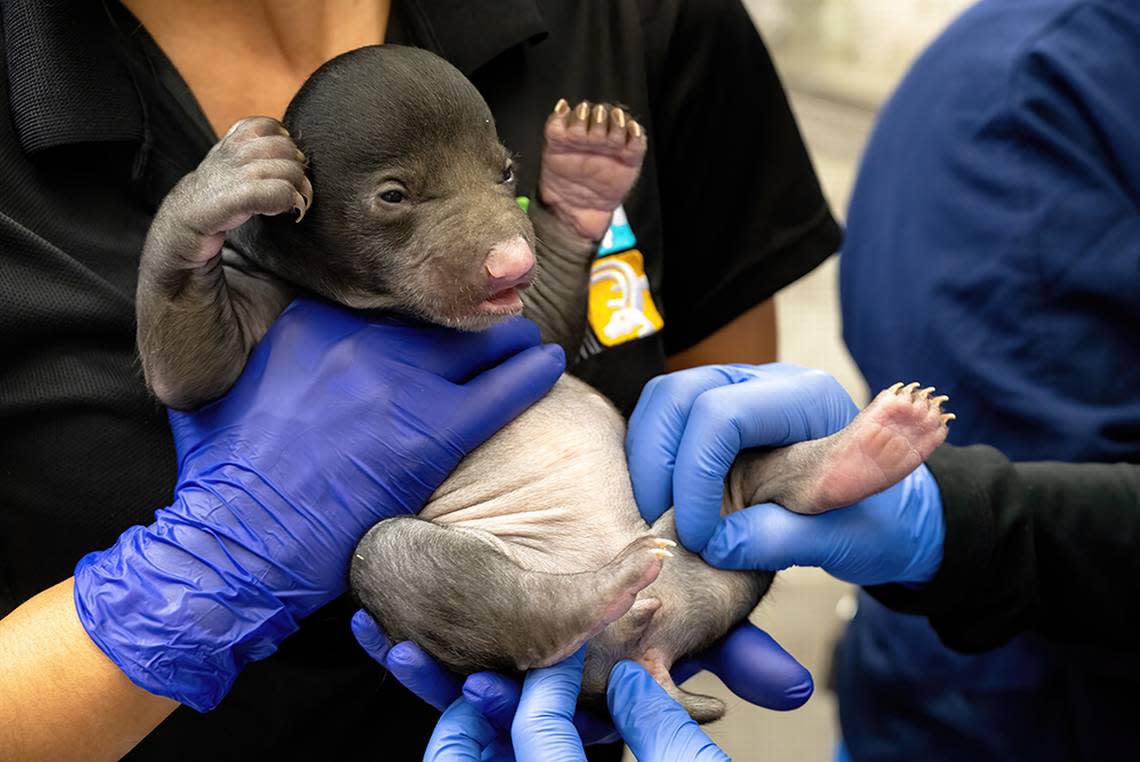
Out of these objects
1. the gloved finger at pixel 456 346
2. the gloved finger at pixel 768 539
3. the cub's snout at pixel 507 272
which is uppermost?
the cub's snout at pixel 507 272

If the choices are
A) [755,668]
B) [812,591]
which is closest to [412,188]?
[755,668]

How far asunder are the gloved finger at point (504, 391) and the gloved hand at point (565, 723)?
1.22ft

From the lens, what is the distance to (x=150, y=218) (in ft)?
5.76

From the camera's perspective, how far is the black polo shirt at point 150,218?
163 cm

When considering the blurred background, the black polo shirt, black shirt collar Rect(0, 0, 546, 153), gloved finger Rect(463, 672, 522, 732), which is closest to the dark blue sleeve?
the black polo shirt

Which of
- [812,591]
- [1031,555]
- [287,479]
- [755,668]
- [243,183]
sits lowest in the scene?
[812,591]

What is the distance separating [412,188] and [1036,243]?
59.0 inches

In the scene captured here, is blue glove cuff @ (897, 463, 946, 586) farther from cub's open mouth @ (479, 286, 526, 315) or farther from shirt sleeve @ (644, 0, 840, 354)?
cub's open mouth @ (479, 286, 526, 315)

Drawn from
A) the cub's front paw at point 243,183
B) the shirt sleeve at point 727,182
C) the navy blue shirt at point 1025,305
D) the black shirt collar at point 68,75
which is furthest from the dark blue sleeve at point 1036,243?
the black shirt collar at point 68,75

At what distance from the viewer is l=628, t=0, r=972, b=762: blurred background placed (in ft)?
18.7

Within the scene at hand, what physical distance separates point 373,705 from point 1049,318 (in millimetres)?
1626

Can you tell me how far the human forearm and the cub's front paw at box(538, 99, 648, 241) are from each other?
3.28ft

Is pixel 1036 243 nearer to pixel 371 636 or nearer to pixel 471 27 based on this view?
pixel 471 27

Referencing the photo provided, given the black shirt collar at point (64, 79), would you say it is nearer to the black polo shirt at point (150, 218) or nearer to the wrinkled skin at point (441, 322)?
the black polo shirt at point (150, 218)
